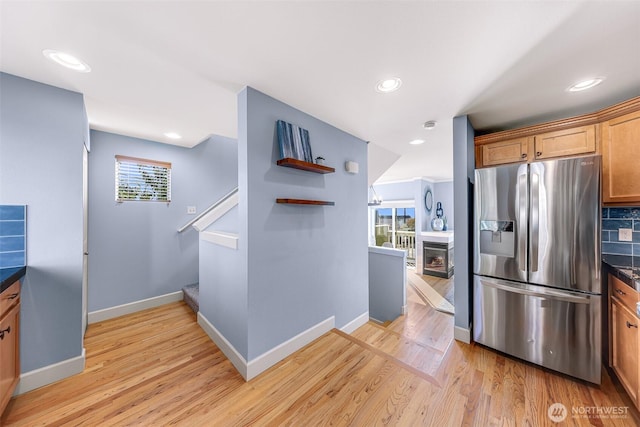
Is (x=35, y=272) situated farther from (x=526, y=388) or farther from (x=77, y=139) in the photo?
(x=526, y=388)

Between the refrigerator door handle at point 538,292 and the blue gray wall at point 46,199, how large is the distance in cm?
358

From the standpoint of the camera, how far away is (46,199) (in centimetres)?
167

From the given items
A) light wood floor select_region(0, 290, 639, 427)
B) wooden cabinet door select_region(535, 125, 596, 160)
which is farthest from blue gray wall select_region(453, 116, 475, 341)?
wooden cabinet door select_region(535, 125, 596, 160)

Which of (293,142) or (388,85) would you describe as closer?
(388,85)

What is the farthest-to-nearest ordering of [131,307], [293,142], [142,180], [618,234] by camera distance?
[142,180] → [131,307] → [618,234] → [293,142]

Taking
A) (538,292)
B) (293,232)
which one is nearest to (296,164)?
(293,232)

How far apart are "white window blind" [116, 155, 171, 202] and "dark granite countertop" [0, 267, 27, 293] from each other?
4.57 ft

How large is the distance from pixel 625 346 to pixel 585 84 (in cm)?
192

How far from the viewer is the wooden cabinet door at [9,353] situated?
51.2 inches

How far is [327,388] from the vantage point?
64.1 inches

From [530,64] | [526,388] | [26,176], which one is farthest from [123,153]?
[526,388]

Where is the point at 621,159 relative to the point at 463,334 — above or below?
above

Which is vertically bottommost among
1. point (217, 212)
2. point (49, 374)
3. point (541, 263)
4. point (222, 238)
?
point (49, 374)

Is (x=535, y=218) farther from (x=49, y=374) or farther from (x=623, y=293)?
(x=49, y=374)
